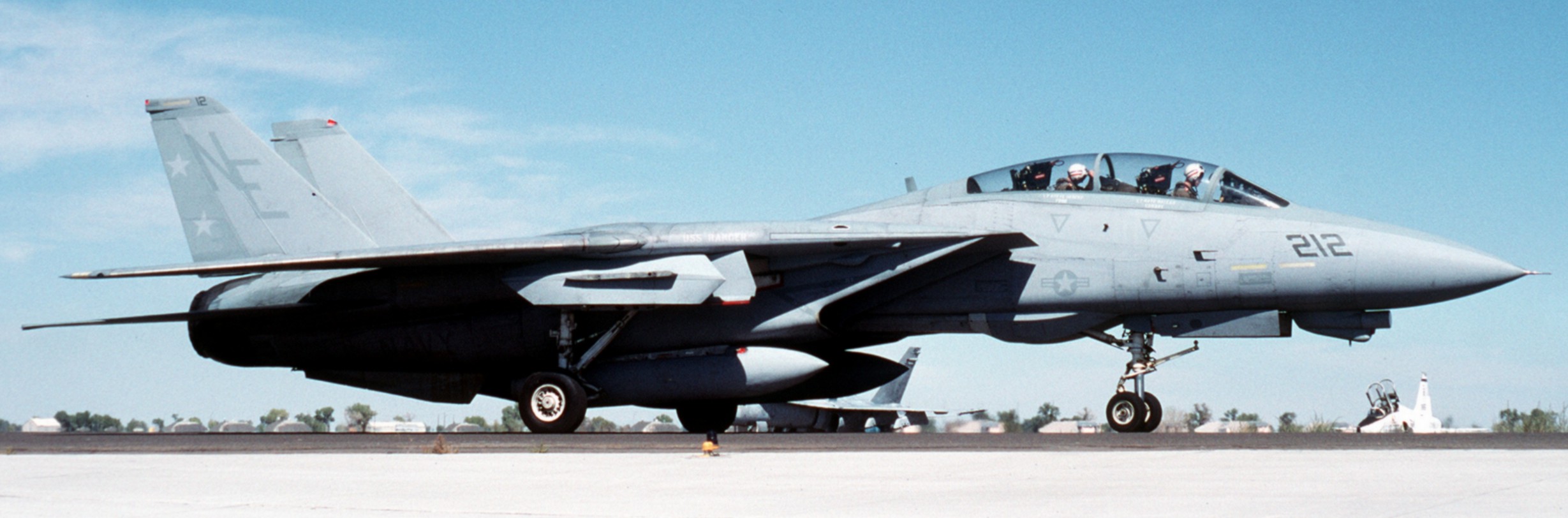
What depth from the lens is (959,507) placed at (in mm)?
4355

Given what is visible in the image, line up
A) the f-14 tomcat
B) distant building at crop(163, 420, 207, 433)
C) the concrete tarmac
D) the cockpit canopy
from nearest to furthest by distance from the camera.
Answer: the concrete tarmac < the f-14 tomcat < the cockpit canopy < distant building at crop(163, 420, 207, 433)

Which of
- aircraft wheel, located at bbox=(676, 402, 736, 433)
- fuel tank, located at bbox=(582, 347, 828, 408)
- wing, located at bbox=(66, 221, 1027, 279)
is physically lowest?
aircraft wheel, located at bbox=(676, 402, 736, 433)

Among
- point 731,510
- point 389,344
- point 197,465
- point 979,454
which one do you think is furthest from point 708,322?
point 731,510

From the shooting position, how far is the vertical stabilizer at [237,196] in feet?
48.4

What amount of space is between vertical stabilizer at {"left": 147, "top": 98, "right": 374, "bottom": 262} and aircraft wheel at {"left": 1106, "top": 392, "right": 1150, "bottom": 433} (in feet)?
27.8

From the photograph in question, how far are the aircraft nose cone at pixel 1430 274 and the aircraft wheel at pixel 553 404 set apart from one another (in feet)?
22.8

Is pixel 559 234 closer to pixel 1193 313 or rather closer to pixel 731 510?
pixel 1193 313

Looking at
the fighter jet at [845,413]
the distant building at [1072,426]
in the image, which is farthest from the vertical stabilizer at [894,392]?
the distant building at [1072,426]

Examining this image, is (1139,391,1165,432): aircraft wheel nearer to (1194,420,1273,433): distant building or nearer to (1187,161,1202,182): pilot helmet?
(1187,161,1202,182): pilot helmet

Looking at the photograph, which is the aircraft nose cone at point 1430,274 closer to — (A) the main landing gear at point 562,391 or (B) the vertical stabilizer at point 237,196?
(A) the main landing gear at point 562,391

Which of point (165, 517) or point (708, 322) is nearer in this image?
point (165, 517)

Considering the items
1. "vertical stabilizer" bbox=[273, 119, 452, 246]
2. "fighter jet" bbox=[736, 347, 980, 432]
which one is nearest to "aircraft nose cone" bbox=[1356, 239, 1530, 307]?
"vertical stabilizer" bbox=[273, 119, 452, 246]

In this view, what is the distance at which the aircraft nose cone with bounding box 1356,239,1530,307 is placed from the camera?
10.9m

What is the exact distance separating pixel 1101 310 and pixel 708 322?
3.77m
